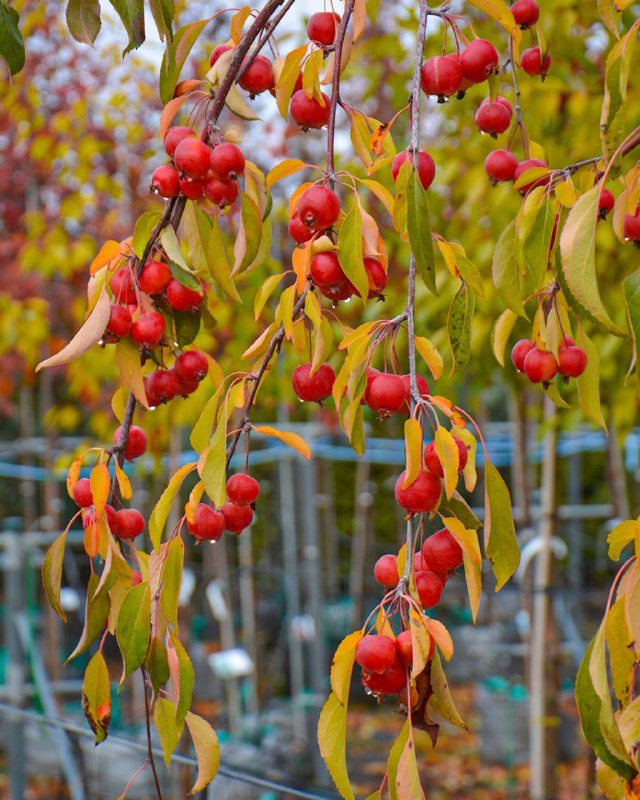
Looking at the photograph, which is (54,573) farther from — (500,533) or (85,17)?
(85,17)

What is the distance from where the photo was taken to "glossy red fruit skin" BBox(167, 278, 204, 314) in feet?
2.34

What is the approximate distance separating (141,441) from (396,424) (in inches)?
74.9

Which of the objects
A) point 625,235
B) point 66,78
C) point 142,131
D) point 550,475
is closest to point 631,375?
point 625,235

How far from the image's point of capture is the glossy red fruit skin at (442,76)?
0.70 m

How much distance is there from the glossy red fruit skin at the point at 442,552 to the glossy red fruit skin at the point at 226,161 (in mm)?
A: 288

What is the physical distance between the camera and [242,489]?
667 mm

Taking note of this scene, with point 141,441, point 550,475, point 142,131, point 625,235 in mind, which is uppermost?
point 142,131

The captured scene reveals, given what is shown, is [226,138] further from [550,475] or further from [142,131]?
[142,131]

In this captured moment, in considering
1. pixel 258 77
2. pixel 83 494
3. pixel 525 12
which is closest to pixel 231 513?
pixel 83 494

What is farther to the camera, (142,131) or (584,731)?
(142,131)

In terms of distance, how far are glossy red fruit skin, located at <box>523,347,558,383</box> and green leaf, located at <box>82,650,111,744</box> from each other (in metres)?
0.39

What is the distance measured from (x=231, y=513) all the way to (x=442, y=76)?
0.36 meters

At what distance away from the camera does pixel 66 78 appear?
143 inches

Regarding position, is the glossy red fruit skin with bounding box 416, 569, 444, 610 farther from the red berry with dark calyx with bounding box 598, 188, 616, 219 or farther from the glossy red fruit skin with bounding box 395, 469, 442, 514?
the red berry with dark calyx with bounding box 598, 188, 616, 219
